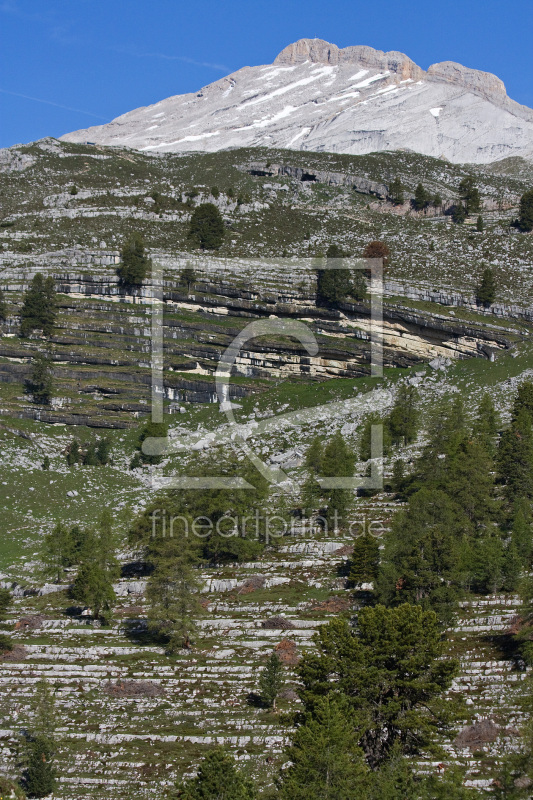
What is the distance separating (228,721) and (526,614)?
63.4 feet

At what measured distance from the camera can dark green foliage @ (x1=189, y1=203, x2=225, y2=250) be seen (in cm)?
15550

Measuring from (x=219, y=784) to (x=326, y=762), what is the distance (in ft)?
13.8

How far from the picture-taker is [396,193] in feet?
606

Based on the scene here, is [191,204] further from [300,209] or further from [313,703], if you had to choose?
[313,703]

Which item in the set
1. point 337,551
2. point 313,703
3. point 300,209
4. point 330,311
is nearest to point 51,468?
point 337,551

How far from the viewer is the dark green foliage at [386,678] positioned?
1668 inches

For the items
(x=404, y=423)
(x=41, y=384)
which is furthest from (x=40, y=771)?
(x=41, y=384)

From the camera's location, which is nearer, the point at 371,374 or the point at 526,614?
the point at 526,614

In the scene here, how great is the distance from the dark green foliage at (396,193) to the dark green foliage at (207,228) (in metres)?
40.4

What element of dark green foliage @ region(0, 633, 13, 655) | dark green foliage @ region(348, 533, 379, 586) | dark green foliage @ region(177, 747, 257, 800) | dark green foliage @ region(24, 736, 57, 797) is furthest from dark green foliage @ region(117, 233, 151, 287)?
dark green foliage @ region(177, 747, 257, 800)

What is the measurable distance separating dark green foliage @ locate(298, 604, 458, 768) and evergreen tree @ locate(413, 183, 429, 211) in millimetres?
146214

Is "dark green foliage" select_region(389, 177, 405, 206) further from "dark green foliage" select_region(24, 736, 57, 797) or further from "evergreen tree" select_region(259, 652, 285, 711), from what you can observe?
"dark green foliage" select_region(24, 736, 57, 797)

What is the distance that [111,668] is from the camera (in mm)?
59344

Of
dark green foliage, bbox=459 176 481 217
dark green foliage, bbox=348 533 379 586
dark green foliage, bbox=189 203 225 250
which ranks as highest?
dark green foliage, bbox=459 176 481 217
